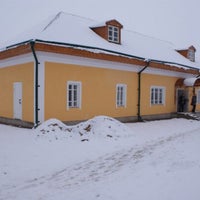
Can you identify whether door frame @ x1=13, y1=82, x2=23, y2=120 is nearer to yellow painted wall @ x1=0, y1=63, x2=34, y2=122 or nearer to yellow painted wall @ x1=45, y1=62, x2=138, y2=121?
yellow painted wall @ x1=0, y1=63, x2=34, y2=122

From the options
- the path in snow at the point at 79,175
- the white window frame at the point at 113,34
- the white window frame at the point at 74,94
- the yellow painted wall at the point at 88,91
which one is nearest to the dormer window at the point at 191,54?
the yellow painted wall at the point at 88,91

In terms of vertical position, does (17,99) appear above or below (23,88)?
below

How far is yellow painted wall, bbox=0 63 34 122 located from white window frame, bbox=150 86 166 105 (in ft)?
28.0

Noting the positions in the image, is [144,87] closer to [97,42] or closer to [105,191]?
[97,42]

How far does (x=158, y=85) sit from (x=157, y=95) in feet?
2.41

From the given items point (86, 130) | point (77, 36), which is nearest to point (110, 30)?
point (77, 36)

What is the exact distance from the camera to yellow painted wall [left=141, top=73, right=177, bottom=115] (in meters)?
17.7

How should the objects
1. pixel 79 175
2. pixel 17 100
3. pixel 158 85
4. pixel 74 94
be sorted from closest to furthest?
pixel 79 175 → pixel 74 94 → pixel 17 100 → pixel 158 85

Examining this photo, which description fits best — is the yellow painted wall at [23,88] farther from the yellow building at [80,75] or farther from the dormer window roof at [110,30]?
the dormer window roof at [110,30]

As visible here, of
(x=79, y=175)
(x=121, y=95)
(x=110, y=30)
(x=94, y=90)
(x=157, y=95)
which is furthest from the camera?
(x=157, y=95)

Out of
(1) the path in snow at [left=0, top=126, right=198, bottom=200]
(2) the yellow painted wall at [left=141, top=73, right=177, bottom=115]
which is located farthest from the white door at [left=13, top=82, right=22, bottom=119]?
(2) the yellow painted wall at [left=141, top=73, right=177, bottom=115]

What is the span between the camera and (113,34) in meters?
17.0

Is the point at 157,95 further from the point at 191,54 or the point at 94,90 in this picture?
the point at 191,54

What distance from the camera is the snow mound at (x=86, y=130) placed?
1021 cm
